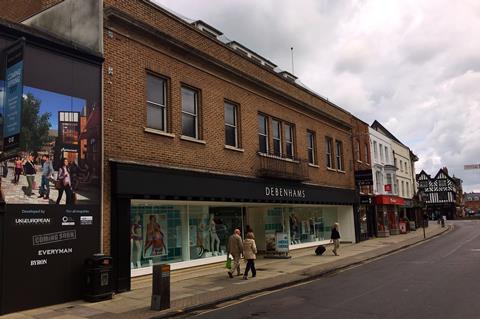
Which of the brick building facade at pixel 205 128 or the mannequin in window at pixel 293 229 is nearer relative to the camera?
the brick building facade at pixel 205 128

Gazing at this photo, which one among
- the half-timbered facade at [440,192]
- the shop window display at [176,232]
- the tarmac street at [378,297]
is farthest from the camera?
the half-timbered facade at [440,192]

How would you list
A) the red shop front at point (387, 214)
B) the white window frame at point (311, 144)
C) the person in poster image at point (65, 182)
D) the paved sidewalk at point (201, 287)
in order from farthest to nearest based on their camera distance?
the red shop front at point (387, 214)
the white window frame at point (311, 144)
the person in poster image at point (65, 182)
the paved sidewalk at point (201, 287)

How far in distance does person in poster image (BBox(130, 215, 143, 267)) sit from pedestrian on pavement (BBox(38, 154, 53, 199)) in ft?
10.9

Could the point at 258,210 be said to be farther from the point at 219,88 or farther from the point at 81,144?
the point at 81,144

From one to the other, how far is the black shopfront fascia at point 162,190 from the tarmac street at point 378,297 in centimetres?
373

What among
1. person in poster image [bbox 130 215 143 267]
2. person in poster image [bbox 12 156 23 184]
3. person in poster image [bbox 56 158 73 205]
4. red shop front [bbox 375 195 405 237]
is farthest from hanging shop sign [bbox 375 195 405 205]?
person in poster image [bbox 12 156 23 184]

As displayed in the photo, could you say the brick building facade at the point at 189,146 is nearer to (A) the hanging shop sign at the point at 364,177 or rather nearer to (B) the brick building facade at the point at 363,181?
(A) the hanging shop sign at the point at 364,177

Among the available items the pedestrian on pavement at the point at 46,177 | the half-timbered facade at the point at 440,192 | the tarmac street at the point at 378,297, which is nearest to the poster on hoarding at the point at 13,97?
the pedestrian on pavement at the point at 46,177

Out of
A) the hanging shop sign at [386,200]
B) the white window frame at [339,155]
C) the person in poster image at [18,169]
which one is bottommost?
the hanging shop sign at [386,200]

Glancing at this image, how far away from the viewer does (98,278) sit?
11039mm

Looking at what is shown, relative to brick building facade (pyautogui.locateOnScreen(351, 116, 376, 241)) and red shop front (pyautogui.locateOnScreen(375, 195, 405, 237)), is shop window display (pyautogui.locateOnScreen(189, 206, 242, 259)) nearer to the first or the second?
brick building facade (pyautogui.locateOnScreen(351, 116, 376, 241))

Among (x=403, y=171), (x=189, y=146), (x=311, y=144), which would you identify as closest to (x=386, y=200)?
(x=403, y=171)

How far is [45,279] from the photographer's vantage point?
1051cm

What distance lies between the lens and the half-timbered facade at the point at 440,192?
9850 centimetres
